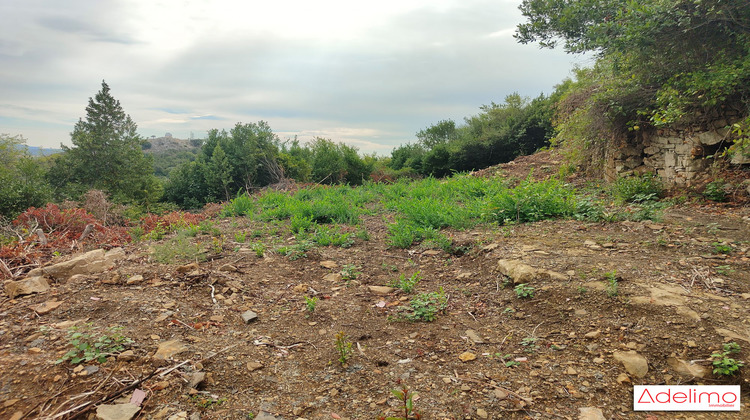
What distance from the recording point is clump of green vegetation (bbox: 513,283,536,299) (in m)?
2.99

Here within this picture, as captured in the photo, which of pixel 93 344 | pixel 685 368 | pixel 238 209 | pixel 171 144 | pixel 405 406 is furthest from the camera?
pixel 171 144

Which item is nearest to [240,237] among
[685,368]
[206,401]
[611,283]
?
[206,401]

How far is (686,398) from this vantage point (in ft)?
6.25

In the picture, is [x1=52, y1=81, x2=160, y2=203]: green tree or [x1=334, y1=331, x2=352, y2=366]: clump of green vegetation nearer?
[x1=334, y1=331, x2=352, y2=366]: clump of green vegetation

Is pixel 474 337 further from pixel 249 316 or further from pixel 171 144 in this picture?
pixel 171 144

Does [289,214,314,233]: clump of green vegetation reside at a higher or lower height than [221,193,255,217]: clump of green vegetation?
lower

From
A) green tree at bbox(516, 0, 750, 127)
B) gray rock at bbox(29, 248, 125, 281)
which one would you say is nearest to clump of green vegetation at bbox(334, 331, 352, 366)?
gray rock at bbox(29, 248, 125, 281)

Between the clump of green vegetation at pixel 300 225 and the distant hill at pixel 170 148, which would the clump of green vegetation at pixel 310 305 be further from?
the distant hill at pixel 170 148

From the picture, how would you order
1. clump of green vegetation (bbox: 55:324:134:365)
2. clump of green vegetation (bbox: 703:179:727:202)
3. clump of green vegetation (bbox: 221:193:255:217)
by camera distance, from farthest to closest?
clump of green vegetation (bbox: 221:193:255:217) → clump of green vegetation (bbox: 703:179:727:202) → clump of green vegetation (bbox: 55:324:134:365)

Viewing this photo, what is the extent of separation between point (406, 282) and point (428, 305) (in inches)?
17.6

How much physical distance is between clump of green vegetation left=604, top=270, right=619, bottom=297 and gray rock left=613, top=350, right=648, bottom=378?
589 millimetres

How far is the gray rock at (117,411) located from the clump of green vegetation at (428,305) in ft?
5.87

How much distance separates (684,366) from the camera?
205cm

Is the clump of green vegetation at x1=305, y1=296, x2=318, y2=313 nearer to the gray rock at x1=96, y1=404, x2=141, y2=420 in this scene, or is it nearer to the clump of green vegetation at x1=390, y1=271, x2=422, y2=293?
the clump of green vegetation at x1=390, y1=271, x2=422, y2=293
